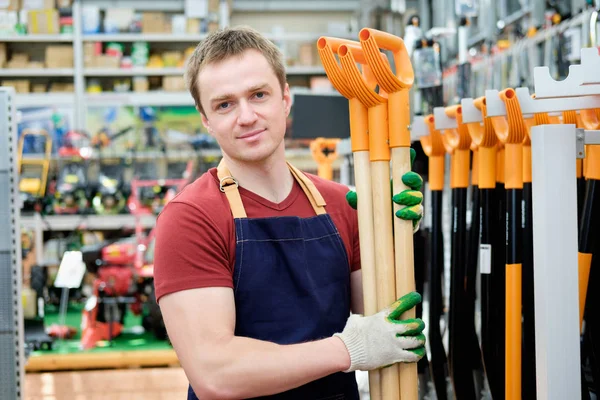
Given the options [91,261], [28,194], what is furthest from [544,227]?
[28,194]

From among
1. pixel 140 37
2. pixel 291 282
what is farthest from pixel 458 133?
pixel 140 37

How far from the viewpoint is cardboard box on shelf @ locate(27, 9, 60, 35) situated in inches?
335

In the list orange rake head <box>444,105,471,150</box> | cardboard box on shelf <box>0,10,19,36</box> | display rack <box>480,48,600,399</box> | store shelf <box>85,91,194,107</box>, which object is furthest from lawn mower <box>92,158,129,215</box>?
display rack <box>480,48,600,399</box>

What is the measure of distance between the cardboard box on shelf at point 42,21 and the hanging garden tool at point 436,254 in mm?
7400

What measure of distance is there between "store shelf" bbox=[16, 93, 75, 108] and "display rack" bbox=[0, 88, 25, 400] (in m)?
6.17

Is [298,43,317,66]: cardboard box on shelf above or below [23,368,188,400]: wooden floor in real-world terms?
above

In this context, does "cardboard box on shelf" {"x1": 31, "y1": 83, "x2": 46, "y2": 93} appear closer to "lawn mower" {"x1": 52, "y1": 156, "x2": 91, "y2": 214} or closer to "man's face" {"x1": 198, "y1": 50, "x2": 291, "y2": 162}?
"lawn mower" {"x1": 52, "y1": 156, "x2": 91, "y2": 214}

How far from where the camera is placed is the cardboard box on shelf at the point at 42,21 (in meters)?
8.52

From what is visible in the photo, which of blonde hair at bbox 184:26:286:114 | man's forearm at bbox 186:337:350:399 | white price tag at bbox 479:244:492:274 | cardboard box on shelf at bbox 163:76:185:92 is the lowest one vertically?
man's forearm at bbox 186:337:350:399

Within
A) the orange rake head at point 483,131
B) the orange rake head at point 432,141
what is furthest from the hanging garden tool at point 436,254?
the orange rake head at point 483,131

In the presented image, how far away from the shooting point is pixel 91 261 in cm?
564

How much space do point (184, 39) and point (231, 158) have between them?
7.36m

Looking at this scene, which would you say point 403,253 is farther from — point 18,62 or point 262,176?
point 18,62

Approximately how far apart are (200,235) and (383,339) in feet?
1.42
